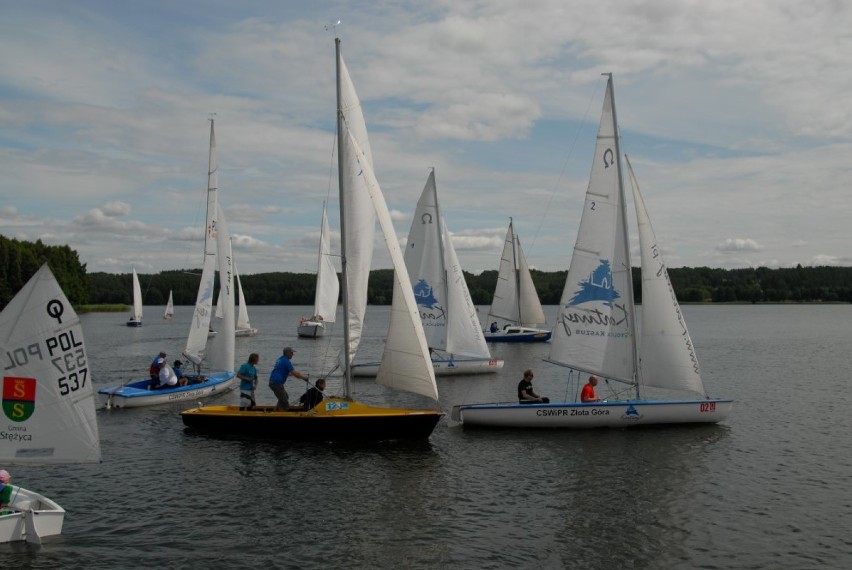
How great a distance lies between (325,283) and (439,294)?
3036 cm

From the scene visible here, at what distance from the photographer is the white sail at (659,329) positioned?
23.8 m

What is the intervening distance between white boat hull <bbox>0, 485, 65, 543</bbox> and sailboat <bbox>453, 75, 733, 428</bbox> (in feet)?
42.9

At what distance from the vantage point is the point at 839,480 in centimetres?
1853

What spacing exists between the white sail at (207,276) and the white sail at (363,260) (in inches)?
535

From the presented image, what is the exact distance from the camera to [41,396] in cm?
1345

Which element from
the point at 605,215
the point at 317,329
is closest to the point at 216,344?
the point at 605,215

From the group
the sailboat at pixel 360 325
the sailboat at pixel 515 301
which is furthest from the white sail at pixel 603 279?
the sailboat at pixel 515 301

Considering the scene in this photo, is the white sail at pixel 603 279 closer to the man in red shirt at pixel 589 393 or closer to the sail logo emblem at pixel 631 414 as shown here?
the man in red shirt at pixel 589 393

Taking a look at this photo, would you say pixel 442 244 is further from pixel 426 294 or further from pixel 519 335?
pixel 519 335

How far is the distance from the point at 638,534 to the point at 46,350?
1153 cm

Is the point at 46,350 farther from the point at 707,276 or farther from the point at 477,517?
the point at 707,276

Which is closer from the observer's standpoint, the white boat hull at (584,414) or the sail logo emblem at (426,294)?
the white boat hull at (584,414)

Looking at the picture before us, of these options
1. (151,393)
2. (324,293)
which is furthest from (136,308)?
(151,393)

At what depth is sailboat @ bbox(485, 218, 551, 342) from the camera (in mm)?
60188
